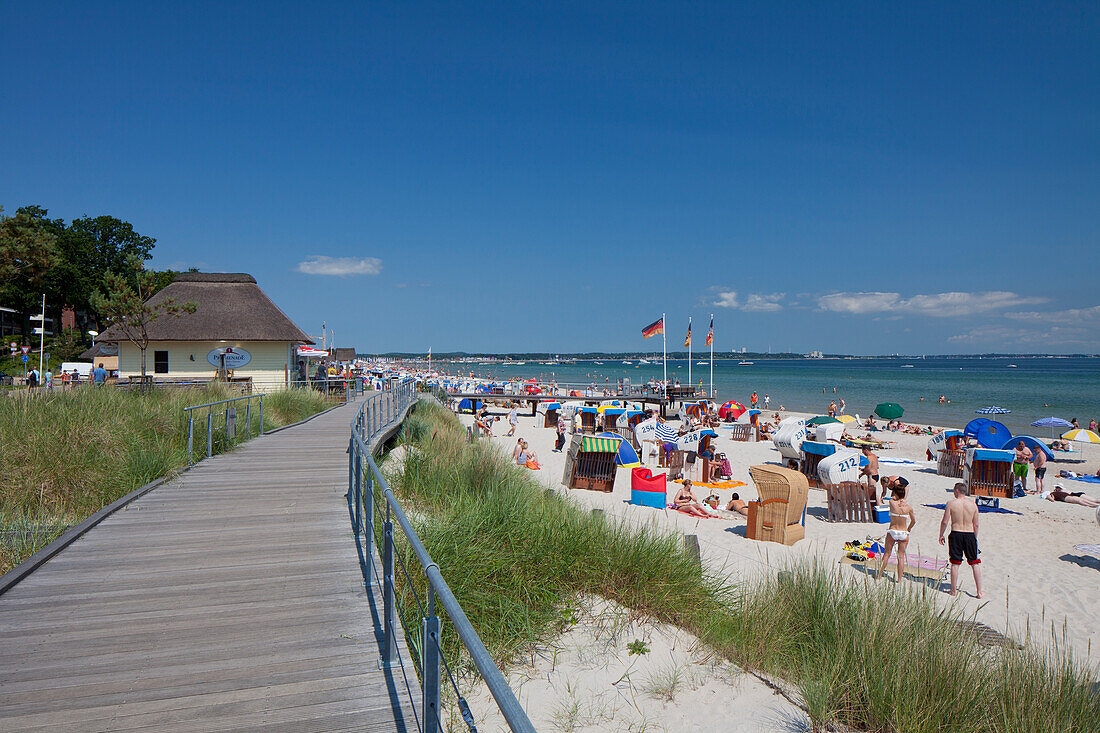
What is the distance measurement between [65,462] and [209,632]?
5037mm

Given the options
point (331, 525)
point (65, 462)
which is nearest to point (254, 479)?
point (65, 462)

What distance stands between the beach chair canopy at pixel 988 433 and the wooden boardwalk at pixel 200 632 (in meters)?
19.3

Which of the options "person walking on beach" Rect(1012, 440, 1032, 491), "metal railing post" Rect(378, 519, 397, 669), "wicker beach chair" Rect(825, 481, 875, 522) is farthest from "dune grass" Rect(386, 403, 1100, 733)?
"person walking on beach" Rect(1012, 440, 1032, 491)

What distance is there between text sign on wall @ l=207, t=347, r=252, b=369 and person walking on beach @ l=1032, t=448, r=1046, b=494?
90.7 feet

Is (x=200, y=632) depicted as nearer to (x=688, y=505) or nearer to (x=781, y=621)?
(x=781, y=621)

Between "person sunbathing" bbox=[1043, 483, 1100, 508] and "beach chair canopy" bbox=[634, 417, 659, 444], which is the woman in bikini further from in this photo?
"beach chair canopy" bbox=[634, 417, 659, 444]

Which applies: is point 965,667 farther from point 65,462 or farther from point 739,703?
point 65,462

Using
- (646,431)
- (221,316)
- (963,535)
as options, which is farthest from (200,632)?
(221,316)

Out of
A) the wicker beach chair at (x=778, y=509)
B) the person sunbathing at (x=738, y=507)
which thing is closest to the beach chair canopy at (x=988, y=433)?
the person sunbathing at (x=738, y=507)

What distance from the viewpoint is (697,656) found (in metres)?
4.96

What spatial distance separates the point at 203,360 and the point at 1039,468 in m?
29.5

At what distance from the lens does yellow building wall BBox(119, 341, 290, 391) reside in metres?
25.5

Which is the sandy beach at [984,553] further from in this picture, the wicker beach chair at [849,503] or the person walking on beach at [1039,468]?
the person walking on beach at [1039,468]

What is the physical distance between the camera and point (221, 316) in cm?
2630
